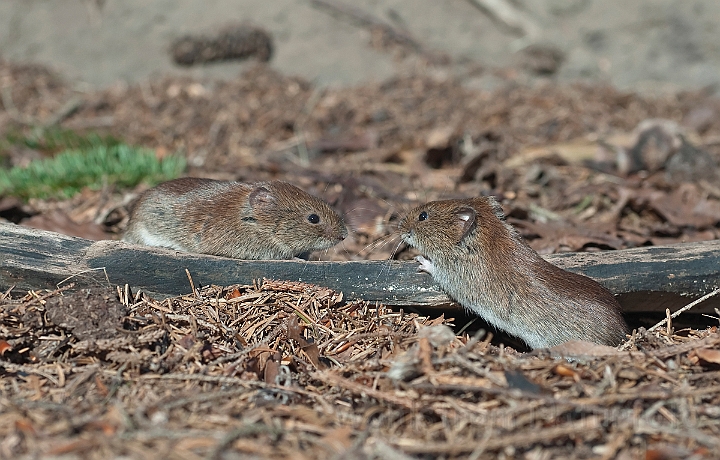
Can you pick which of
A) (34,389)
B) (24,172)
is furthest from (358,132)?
(34,389)

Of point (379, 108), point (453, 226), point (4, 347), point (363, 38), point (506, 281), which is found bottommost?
point (4, 347)

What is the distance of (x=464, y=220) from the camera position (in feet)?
15.1

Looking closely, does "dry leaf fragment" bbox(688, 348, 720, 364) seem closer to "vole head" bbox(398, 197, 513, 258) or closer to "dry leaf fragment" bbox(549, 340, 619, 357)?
"dry leaf fragment" bbox(549, 340, 619, 357)

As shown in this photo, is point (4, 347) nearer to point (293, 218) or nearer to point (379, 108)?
point (293, 218)

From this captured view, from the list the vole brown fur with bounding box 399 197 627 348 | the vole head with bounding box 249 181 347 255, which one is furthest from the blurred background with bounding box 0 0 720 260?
the vole brown fur with bounding box 399 197 627 348

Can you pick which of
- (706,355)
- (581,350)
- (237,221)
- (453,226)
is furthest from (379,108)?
(706,355)

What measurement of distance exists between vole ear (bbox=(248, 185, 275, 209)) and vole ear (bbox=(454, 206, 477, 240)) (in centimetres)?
130

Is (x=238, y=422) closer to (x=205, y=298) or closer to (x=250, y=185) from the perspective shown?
(x=205, y=298)

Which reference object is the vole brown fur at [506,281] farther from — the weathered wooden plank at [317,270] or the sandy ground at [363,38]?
the sandy ground at [363,38]

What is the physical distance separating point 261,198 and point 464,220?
142 centimetres

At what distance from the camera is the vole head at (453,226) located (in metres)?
4.55

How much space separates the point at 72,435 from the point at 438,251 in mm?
2608

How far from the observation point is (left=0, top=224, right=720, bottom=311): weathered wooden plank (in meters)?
4.06

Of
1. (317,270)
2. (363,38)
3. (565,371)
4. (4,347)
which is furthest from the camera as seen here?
(363,38)
